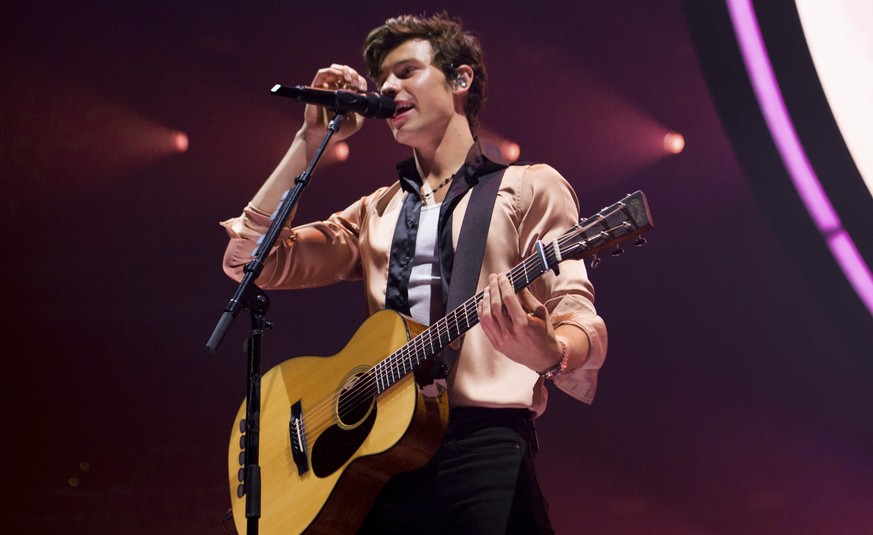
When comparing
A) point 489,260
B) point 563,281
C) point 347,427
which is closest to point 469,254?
point 489,260

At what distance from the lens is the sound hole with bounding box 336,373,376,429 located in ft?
6.81

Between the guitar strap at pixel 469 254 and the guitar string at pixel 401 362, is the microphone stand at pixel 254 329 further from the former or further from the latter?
the guitar strap at pixel 469 254

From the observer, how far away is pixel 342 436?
82.3 inches

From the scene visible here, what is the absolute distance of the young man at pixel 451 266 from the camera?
191 centimetres

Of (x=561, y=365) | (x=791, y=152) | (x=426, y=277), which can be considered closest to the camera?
(x=561, y=365)

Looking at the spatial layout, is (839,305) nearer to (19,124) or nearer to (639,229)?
(639,229)

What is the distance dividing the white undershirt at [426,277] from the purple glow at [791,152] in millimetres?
1562

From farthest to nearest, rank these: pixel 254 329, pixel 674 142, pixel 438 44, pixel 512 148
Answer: pixel 512 148 < pixel 674 142 < pixel 438 44 < pixel 254 329

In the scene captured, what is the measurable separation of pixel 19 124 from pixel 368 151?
5.66 feet

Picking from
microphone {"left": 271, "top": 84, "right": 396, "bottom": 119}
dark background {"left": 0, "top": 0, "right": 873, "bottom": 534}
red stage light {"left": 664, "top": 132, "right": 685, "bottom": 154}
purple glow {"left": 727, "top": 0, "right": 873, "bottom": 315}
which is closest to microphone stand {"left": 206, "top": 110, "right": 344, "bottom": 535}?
microphone {"left": 271, "top": 84, "right": 396, "bottom": 119}

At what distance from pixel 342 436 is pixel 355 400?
93 mm

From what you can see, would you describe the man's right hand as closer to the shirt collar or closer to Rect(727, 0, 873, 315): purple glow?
the shirt collar

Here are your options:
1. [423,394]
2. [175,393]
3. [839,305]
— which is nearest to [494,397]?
[423,394]

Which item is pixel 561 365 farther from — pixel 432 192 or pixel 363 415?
pixel 432 192
